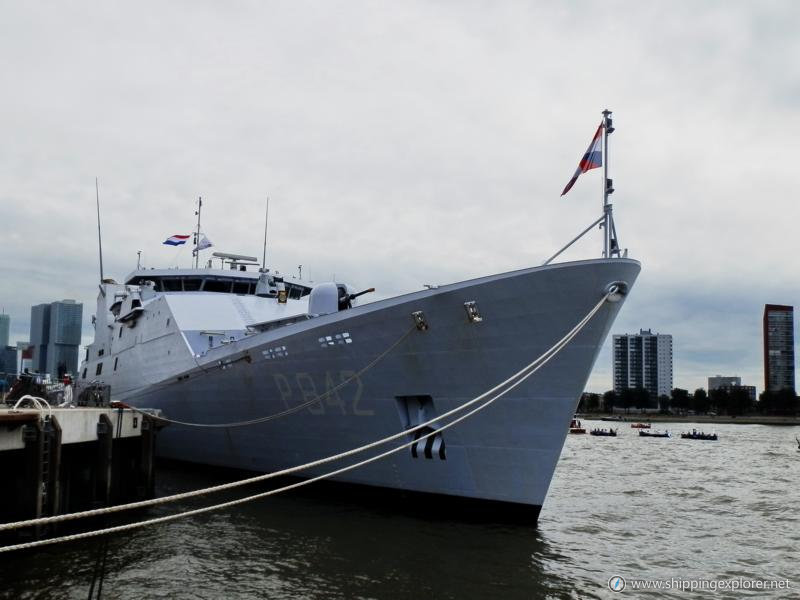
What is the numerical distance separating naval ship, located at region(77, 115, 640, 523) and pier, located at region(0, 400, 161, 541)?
227 centimetres

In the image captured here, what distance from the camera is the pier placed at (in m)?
9.76

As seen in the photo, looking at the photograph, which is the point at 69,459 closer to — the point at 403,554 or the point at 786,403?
the point at 403,554

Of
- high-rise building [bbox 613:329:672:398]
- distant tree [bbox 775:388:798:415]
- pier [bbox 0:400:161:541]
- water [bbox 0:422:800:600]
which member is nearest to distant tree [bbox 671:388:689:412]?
→ distant tree [bbox 775:388:798:415]

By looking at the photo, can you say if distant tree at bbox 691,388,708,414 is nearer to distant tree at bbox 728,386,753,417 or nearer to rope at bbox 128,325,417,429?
distant tree at bbox 728,386,753,417

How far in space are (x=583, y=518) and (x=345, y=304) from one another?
668cm

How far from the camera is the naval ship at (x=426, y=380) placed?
10.5 metres

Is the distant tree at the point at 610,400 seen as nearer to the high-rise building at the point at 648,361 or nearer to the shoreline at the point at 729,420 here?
the shoreline at the point at 729,420

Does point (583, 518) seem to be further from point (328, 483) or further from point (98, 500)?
point (98, 500)

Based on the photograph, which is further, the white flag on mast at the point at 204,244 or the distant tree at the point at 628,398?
the distant tree at the point at 628,398

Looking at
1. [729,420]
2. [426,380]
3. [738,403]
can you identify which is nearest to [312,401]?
[426,380]

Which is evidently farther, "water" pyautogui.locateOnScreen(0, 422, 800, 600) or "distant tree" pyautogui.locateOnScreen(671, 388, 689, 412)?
"distant tree" pyautogui.locateOnScreen(671, 388, 689, 412)

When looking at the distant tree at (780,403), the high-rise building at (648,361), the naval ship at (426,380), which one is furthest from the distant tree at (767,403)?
the naval ship at (426,380)

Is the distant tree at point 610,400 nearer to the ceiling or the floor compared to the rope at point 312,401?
nearer to the floor

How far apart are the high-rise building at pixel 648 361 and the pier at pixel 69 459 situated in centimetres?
14321
